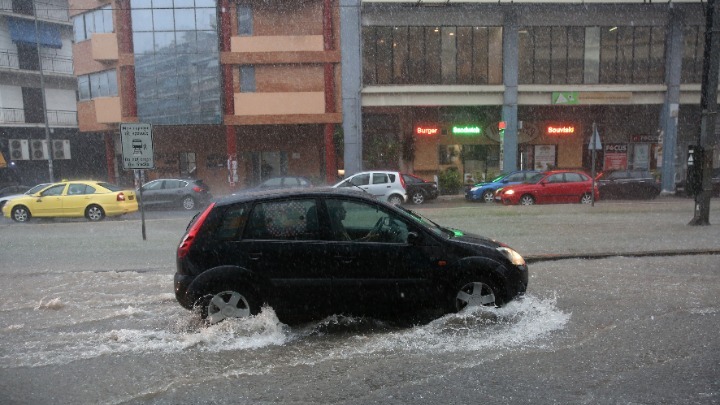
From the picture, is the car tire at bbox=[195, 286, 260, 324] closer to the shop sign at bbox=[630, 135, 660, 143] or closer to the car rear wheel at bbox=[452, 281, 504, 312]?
the car rear wheel at bbox=[452, 281, 504, 312]

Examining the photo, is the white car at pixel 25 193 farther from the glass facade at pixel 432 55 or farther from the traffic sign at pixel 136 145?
the glass facade at pixel 432 55

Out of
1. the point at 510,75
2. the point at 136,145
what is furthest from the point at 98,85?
the point at 510,75

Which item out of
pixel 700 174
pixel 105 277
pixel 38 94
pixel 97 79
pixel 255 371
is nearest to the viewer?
pixel 255 371

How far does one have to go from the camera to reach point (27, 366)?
466 cm

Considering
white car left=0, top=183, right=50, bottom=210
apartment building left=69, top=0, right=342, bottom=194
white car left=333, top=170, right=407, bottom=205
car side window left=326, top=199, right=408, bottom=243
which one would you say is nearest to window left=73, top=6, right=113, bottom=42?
apartment building left=69, top=0, right=342, bottom=194

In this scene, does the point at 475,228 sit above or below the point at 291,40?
below

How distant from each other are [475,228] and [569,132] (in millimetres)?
20170

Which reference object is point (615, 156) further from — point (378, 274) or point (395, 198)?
point (378, 274)

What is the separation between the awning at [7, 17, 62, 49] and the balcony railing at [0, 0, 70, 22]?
497 mm

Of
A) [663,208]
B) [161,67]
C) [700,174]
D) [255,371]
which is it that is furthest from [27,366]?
[161,67]

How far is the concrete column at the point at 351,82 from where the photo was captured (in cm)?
2575

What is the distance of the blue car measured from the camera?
21031mm

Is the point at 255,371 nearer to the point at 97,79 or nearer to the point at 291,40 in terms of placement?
the point at 291,40

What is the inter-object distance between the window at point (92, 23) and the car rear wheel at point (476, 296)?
28683mm
